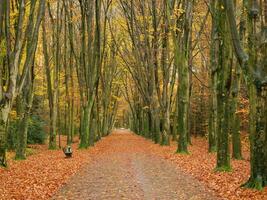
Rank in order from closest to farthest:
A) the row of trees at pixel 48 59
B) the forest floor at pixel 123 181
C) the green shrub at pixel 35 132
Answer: the forest floor at pixel 123 181 → the row of trees at pixel 48 59 → the green shrub at pixel 35 132

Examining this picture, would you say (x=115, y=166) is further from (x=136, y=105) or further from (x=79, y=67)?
(x=136, y=105)

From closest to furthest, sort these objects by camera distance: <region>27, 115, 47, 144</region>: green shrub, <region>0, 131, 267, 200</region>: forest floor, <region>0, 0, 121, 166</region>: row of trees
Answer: <region>0, 131, 267, 200</region>: forest floor
<region>0, 0, 121, 166</region>: row of trees
<region>27, 115, 47, 144</region>: green shrub

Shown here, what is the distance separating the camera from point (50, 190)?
11.2 m

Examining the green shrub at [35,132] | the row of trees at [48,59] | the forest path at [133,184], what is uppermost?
the row of trees at [48,59]

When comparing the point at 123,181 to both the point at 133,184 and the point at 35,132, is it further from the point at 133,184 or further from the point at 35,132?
the point at 35,132

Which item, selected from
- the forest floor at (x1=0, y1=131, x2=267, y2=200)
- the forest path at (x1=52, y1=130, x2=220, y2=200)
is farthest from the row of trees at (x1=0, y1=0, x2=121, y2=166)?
the forest path at (x1=52, y1=130, x2=220, y2=200)

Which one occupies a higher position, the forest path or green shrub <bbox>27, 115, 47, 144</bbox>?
green shrub <bbox>27, 115, 47, 144</bbox>

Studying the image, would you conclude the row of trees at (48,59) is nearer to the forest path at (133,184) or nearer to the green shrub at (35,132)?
the green shrub at (35,132)

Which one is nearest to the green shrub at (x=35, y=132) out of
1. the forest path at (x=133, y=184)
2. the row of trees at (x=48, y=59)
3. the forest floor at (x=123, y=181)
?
the row of trees at (x=48, y=59)

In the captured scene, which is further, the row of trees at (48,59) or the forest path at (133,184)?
the row of trees at (48,59)

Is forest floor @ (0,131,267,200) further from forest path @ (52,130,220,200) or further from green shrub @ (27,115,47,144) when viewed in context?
green shrub @ (27,115,47,144)

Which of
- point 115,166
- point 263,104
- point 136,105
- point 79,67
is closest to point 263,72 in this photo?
point 263,104

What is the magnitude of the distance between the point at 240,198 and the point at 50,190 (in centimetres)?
503

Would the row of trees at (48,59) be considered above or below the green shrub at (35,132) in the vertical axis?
above
